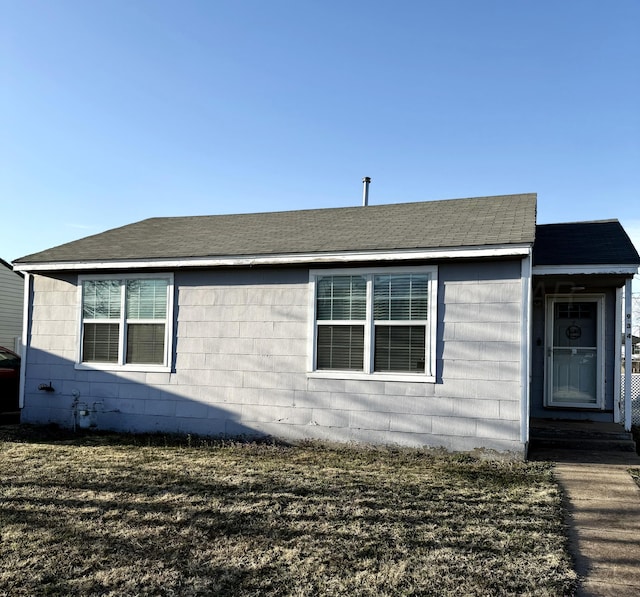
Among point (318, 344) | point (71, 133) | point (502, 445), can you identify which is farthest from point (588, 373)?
point (71, 133)

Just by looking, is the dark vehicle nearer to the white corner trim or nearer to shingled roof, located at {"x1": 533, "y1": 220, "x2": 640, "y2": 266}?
the white corner trim

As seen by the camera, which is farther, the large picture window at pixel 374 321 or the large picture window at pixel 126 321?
the large picture window at pixel 126 321

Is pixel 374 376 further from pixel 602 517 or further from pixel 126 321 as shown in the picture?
pixel 126 321

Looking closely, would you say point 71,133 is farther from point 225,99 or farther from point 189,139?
point 225,99

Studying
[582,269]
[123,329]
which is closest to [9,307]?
[123,329]

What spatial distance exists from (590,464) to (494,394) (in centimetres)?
141

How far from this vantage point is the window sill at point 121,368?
8289 millimetres

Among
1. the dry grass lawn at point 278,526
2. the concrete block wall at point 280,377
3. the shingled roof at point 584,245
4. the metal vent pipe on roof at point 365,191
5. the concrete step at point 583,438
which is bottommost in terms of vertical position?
the dry grass lawn at point 278,526

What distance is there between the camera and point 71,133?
11258 mm

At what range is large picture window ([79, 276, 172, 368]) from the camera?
8375mm

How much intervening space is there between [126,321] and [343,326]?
11.5 feet

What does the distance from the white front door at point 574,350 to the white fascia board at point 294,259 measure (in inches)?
115

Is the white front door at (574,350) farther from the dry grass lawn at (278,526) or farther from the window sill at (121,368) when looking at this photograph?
the window sill at (121,368)

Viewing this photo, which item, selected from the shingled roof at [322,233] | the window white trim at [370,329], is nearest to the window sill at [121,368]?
the shingled roof at [322,233]
